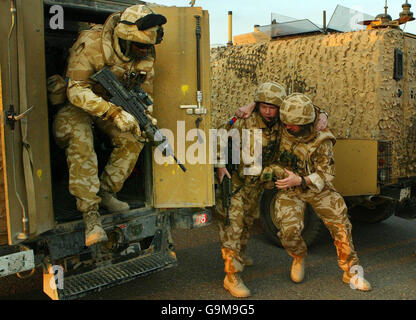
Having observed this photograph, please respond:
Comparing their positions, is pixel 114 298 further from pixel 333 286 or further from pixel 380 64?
pixel 380 64

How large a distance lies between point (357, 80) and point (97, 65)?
2876mm

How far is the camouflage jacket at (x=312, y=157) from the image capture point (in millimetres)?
3723

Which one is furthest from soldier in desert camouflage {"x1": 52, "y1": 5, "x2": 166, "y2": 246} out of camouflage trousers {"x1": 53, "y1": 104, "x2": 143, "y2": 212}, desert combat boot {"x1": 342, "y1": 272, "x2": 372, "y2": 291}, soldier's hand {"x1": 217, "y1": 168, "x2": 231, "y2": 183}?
desert combat boot {"x1": 342, "y1": 272, "x2": 372, "y2": 291}

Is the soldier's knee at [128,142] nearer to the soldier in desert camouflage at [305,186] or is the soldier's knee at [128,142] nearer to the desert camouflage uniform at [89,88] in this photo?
the desert camouflage uniform at [89,88]

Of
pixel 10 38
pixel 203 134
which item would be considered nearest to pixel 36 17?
pixel 10 38

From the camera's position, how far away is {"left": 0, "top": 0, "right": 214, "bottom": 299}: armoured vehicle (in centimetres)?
264

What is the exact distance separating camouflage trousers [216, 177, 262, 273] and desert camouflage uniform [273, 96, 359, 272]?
0.83 ft

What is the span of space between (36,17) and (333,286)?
10.4ft

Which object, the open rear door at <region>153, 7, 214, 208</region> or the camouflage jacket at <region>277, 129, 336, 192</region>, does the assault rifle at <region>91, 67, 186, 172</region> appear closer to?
the open rear door at <region>153, 7, 214, 208</region>

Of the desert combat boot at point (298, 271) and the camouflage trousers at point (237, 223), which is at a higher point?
the camouflage trousers at point (237, 223)

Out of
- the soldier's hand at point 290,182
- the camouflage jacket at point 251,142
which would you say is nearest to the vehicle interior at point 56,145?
the camouflage jacket at point 251,142

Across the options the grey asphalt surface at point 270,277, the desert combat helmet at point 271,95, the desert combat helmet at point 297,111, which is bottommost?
the grey asphalt surface at point 270,277

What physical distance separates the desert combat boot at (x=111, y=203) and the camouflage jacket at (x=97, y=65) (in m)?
0.77

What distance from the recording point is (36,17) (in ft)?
9.10
